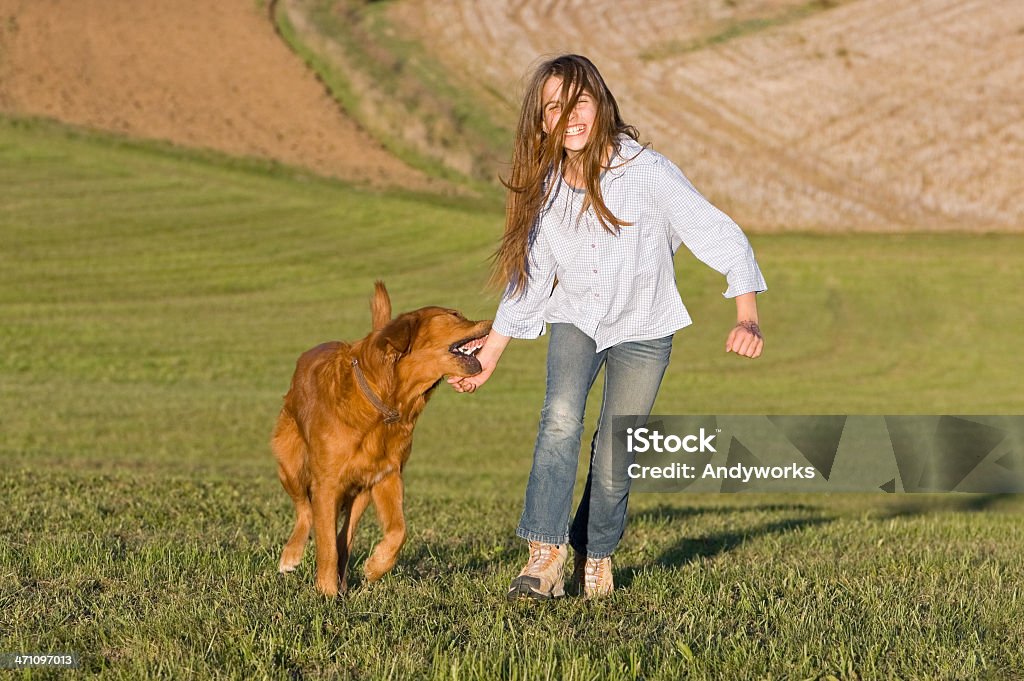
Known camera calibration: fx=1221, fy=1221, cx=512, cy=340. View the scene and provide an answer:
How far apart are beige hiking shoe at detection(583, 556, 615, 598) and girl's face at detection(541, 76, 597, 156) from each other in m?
1.75

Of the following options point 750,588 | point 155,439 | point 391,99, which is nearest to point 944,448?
point 155,439

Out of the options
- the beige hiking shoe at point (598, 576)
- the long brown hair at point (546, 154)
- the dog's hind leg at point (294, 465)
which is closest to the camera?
the long brown hair at point (546, 154)

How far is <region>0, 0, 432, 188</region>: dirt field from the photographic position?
3375 cm

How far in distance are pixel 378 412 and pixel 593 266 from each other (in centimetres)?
118

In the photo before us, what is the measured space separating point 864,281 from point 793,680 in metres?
25.2

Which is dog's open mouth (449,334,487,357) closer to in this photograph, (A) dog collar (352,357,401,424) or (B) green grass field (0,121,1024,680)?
(A) dog collar (352,357,401,424)

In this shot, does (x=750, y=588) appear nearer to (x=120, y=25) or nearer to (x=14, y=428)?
(x=14, y=428)

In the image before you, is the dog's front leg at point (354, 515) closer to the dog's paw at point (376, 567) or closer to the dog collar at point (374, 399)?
the dog's paw at point (376, 567)

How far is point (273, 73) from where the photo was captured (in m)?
36.8

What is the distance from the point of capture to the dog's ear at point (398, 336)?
537 centimetres

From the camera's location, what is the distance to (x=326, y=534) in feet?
17.2

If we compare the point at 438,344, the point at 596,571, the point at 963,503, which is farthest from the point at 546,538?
the point at 963,503

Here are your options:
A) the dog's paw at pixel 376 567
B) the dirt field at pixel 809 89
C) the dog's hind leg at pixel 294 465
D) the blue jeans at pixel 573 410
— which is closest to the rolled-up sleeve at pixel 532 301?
the blue jeans at pixel 573 410

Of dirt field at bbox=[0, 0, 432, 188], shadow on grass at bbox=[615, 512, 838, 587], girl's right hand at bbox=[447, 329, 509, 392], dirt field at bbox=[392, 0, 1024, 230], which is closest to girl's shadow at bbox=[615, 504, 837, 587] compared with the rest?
shadow on grass at bbox=[615, 512, 838, 587]
